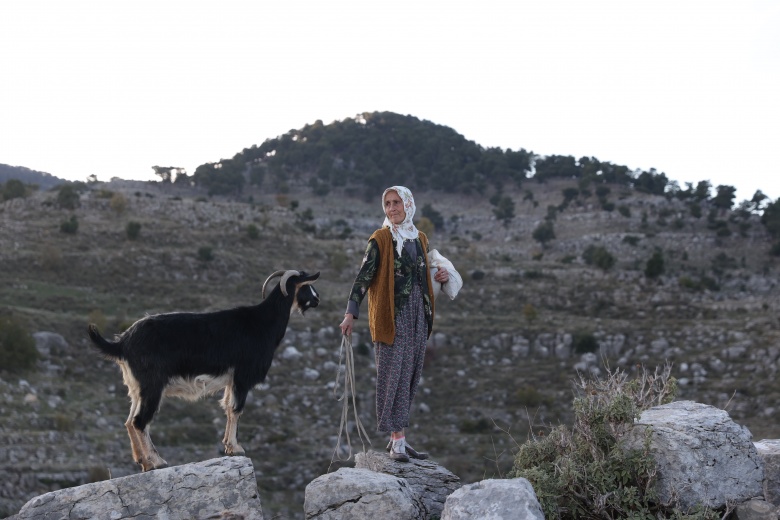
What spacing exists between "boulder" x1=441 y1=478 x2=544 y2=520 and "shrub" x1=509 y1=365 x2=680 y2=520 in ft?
2.00

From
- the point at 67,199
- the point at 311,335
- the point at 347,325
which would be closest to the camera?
the point at 347,325

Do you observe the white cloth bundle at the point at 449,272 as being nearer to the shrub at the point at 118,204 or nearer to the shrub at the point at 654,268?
the shrub at the point at 654,268

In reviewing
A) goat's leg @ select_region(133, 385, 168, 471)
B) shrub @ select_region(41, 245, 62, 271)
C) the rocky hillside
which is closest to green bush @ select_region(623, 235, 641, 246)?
the rocky hillside

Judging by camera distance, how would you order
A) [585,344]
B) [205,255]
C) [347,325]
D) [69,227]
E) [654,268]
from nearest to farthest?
[347,325], [585,344], [205,255], [69,227], [654,268]

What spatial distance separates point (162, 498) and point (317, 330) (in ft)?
61.2

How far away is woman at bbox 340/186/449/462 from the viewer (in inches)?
230

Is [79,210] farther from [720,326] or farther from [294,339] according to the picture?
[720,326]

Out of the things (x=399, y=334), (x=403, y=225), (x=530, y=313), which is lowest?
(x=530, y=313)

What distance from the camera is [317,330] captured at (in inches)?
920

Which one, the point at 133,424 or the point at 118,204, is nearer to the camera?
the point at 133,424

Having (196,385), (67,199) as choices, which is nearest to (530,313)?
(67,199)

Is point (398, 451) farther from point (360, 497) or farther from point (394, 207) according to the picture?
point (394, 207)

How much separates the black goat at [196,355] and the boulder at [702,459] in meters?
2.64

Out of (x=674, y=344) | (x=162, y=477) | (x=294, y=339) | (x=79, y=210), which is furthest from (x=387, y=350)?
(x=79, y=210)
